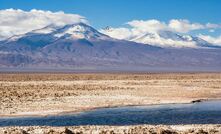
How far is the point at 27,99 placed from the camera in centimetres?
4519

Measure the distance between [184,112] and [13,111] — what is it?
1267 centimetres

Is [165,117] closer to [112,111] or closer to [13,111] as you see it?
[112,111]

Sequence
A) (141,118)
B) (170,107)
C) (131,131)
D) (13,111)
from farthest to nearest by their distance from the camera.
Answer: (170,107) < (13,111) < (141,118) < (131,131)

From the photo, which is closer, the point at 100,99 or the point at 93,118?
the point at 93,118

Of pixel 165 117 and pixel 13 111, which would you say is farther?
pixel 13 111

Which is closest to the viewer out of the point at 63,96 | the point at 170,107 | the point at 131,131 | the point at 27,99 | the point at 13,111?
the point at 131,131

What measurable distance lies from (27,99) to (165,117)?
15.7m

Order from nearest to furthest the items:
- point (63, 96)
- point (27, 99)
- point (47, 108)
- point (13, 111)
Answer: point (13, 111), point (47, 108), point (27, 99), point (63, 96)

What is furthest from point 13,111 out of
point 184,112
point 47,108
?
point 184,112

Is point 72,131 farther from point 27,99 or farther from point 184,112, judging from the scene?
point 27,99

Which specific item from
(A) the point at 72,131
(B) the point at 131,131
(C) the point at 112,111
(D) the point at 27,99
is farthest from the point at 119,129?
(D) the point at 27,99

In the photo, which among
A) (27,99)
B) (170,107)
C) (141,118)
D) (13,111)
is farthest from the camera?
Answer: (27,99)

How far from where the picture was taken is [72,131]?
23.2 m

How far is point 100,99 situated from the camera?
47.4 m
